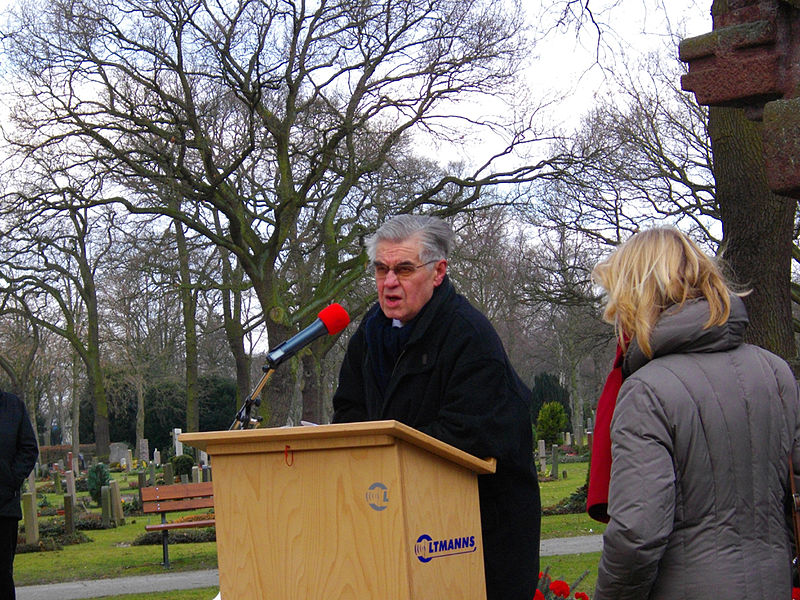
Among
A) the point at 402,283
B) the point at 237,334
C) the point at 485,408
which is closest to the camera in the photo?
the point at 485,408

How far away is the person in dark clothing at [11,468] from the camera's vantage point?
7.19m

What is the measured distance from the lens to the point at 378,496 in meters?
2.89

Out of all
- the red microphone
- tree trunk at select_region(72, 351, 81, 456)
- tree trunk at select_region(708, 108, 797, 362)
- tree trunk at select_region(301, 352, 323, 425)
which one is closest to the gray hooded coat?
the red microphone

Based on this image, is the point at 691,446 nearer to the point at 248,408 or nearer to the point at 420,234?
the point at 420,234

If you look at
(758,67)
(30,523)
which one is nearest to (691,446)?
(758,67)

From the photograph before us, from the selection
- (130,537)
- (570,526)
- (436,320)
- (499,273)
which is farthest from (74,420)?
(436,320)

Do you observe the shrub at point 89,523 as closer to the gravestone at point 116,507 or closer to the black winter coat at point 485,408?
the gravestone at point 116,507

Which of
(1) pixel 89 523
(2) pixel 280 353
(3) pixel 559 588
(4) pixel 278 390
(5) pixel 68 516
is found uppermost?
(4) pixel 278 390

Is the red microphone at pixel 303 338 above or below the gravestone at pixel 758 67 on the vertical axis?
below

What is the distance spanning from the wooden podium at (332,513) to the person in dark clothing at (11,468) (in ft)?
15.8

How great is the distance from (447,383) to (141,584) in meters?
9.25

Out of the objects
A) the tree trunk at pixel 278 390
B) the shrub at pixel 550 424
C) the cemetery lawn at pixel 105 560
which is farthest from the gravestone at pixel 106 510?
the shrub at pixel 550 424

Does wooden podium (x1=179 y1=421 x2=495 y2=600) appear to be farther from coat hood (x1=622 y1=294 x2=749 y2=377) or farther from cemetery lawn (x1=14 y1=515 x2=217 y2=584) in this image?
cemetery lawn (x1=14 y1=515 x2=217 y2=584)

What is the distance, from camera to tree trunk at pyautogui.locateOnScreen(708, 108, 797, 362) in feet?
28.9
